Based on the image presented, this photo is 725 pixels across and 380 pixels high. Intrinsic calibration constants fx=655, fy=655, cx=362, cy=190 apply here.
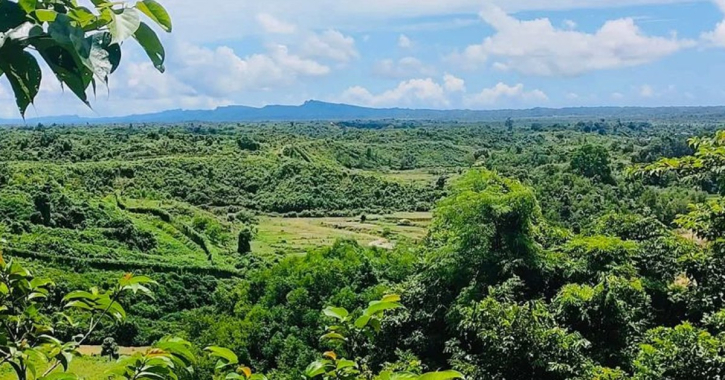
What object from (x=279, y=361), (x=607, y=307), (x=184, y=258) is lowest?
(x=184, y=258)

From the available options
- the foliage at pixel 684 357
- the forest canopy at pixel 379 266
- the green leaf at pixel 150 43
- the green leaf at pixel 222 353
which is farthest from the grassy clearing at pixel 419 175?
the green leaf at pixel 150 43

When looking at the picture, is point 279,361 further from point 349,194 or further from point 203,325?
point 349,194

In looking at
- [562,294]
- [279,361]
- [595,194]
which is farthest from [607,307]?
[595,194]

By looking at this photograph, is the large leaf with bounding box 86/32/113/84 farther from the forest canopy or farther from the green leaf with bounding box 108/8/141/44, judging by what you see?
the forest canopy

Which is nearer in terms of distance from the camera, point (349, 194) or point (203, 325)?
point (203, 325)

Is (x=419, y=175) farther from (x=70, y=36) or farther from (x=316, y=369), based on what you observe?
(x=70, y=36)

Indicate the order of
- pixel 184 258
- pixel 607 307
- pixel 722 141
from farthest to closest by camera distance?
pixel 184 258, pixel 607 307, pixel 722 141
